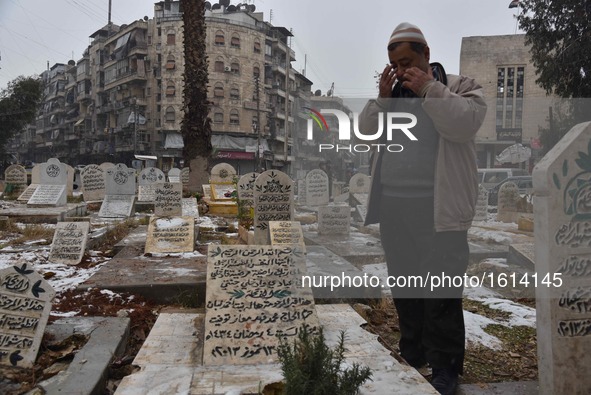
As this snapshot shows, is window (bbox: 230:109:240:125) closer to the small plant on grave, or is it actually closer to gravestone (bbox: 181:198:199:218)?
gravestone (bbox: 181:198:199:218)

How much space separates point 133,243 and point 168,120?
41.2m

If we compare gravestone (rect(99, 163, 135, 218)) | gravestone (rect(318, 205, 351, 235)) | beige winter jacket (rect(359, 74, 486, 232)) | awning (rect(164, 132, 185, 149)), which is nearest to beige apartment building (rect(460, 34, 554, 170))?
gravestone (rect(318, 205, 351, 235))

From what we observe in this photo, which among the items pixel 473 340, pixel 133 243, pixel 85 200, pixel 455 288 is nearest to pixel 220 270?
pixel 455 288

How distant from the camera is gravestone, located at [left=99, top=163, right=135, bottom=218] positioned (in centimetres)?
1165

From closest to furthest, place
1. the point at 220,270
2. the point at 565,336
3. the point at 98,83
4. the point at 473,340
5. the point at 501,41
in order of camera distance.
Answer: the point at 565,336
the point at 220,270
the point at 473,340
the point at 501,41
the point at 98,83

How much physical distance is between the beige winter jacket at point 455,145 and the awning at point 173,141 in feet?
145

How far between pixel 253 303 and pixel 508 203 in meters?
10.2

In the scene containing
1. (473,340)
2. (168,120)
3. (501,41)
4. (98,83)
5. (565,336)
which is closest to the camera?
(565,336)

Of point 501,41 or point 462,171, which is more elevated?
point 501,41

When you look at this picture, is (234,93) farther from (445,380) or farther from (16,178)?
(445,380)

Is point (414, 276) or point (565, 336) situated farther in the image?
point (414, 276)

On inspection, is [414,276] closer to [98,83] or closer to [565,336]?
[565,336]

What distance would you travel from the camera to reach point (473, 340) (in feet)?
10.9

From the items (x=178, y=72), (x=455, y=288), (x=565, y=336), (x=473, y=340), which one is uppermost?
(x=178, y=72)
